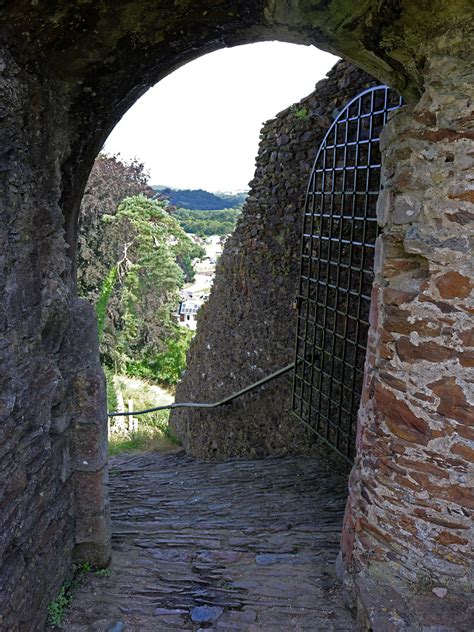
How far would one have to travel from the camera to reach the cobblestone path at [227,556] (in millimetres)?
2643

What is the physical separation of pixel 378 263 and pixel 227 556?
2.07 metres

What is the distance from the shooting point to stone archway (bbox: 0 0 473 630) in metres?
2.14

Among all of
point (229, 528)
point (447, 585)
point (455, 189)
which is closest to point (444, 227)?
point (455, 189)

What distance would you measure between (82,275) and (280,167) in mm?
10735

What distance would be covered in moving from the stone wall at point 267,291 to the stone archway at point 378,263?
8.06ft

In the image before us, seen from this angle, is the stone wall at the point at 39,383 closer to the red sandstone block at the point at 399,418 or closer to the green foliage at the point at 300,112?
the red sandstone block at the point at 399,418

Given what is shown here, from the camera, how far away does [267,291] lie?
19.2ft

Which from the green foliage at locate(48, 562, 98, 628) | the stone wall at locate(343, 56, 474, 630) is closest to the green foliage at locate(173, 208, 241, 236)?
the green foliage at locate(48, 562, 98, 628)

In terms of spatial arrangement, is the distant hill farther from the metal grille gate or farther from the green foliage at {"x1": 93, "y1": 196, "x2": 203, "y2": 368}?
the metal grille gate

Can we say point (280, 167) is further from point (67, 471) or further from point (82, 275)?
point (82, 275)

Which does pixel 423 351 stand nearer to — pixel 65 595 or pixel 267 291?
pixel 65 595

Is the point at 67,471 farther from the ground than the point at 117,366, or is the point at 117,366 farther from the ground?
the point at 67,471

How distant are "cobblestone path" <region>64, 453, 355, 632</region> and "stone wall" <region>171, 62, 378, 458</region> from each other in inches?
33.1

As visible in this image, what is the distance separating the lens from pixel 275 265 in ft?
18.8
